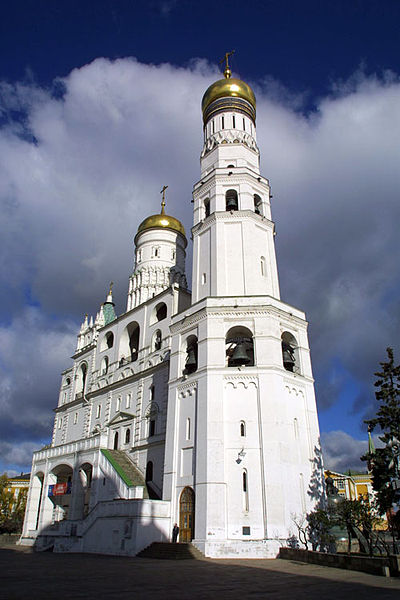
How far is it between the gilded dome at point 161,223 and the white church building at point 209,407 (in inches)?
226

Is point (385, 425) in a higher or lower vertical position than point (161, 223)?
lower

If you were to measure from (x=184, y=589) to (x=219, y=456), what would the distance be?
10747 millimetres

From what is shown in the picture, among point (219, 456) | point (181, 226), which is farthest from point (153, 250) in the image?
point (219, 456)

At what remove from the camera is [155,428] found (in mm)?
29547

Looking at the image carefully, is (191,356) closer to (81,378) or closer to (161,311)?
(161,311)

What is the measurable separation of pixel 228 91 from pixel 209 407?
2475 centimetres

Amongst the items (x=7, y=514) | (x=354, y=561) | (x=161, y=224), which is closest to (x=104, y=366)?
(x=161, y=224)

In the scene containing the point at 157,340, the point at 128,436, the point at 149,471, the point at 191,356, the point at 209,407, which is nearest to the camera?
the point at 209,407

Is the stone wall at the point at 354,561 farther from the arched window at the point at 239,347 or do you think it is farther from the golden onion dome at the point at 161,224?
the golden onion dome at the point at 161,224

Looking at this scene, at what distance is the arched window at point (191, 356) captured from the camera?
2473 cm

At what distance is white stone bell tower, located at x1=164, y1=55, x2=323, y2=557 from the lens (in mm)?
20047

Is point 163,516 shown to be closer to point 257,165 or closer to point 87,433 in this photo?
point 87,433

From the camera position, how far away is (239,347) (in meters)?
23.8

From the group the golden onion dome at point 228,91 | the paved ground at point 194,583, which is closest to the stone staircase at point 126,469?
the paved ground at point 194,583
